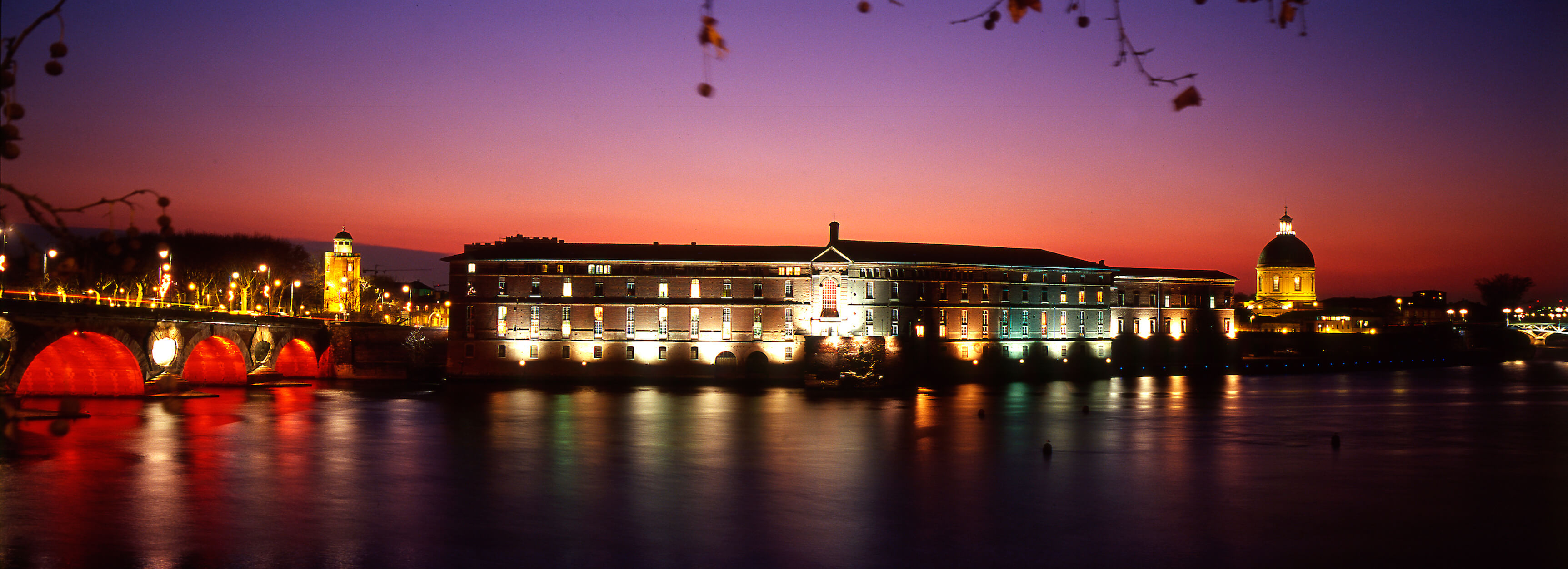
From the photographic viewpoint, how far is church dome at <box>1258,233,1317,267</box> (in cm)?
13975

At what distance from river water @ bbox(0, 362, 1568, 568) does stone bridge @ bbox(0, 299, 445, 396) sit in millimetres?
3011

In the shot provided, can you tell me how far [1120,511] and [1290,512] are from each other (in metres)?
4.02

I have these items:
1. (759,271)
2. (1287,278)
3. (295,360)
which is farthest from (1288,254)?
(295,360)

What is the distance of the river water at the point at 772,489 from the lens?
74.1 ft

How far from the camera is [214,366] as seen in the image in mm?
71062

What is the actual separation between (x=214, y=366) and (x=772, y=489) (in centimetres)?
5345

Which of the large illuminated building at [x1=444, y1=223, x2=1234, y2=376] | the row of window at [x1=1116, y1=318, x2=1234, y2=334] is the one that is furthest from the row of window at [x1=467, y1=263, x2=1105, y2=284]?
the row of window at [x1=1116, y1=318, x2=1234, y2=334]

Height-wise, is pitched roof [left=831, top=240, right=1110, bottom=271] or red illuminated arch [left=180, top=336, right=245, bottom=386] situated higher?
pitched roof [left=831, top=240, right=1110, bottom=271]

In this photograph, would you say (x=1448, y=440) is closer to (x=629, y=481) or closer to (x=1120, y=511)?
(x=1120, y=511)

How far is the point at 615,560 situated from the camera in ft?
71.5

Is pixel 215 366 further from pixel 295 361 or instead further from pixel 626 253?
pixel 626 253

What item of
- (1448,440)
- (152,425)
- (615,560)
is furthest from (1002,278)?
(615,560)

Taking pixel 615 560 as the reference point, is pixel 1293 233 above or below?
above

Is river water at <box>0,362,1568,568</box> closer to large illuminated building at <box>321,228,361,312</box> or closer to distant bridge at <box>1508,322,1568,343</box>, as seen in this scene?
large illuminated building at <box>321,228,361,312</box>
